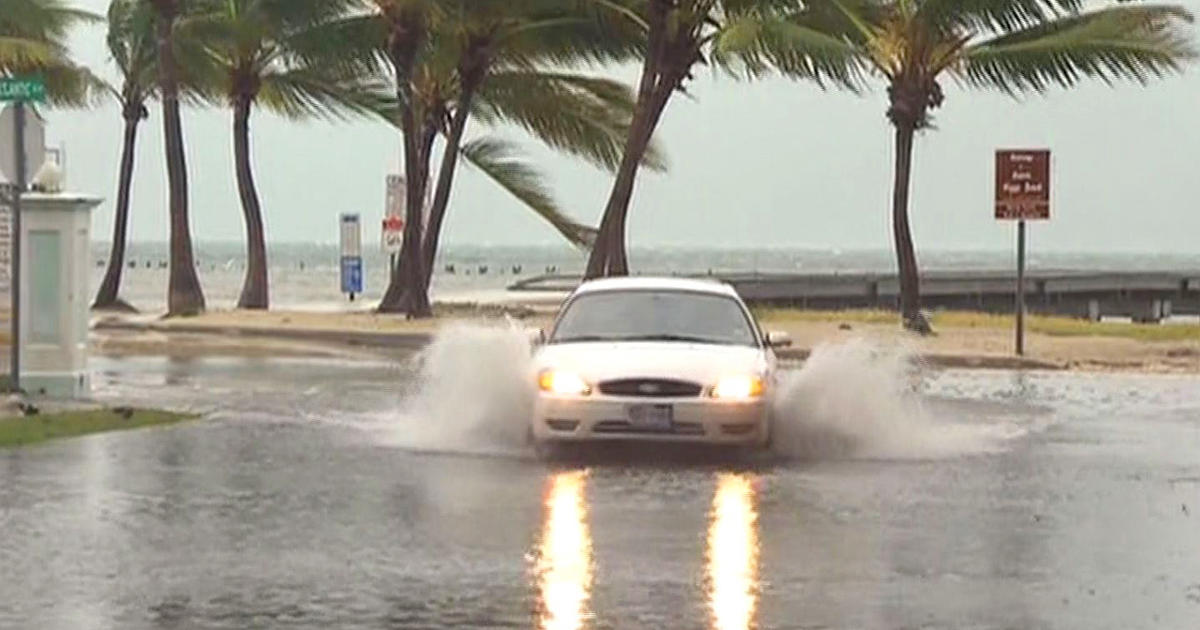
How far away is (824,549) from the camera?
11930 millimetres

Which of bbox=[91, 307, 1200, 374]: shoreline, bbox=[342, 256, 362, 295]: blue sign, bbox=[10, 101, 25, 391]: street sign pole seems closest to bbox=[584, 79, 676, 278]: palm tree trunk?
bbox=[91, 307, 1200, 374]: shoreline

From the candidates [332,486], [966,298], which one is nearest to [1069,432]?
[332,486]

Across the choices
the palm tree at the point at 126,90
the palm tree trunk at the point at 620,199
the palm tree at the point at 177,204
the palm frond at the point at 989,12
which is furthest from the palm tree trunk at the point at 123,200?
the palm frond at the point at 989,12

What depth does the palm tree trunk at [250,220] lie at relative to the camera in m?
44.5

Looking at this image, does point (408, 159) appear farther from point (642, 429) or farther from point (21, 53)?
point (642, 429)

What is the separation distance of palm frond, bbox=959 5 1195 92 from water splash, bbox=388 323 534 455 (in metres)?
17.6

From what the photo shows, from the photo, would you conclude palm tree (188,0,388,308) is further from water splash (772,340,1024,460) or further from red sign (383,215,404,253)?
water splash (772,340,1024,460)

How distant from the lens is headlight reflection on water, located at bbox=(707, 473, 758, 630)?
32.3 feet

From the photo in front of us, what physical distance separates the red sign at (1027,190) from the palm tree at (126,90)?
18158mm

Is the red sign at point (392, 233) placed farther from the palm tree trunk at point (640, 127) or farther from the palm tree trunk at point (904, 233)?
the palm tree trunk at point (904, 233)

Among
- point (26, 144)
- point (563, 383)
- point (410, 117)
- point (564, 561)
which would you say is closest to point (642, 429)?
point (563, 383)

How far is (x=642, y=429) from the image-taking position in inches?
631

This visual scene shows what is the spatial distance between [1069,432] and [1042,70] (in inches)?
630

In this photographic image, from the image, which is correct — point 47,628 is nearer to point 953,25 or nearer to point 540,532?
point 540,532
